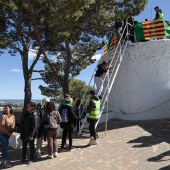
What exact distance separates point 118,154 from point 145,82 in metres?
5.43

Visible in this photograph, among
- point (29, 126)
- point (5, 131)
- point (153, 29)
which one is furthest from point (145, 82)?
point (5, 131)

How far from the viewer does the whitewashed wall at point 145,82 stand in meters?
11.0

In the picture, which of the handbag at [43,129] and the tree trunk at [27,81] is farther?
the tree trunk at [27,81]

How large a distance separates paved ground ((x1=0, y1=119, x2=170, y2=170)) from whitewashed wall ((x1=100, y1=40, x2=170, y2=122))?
6.23 feet

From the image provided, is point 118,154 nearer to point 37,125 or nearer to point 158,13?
point 37,125

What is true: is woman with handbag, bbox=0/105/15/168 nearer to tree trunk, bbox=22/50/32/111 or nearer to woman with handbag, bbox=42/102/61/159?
woman with handbag, bbox=42/102/61/159

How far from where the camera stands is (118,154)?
6496 millimetres

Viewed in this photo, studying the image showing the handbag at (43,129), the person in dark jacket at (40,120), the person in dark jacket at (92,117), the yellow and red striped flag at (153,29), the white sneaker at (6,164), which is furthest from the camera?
the yellow and red striped flag at (153,29)

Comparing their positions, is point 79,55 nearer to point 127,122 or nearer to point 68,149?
point 127,122

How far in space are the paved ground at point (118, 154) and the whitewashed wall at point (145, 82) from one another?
1.90 m

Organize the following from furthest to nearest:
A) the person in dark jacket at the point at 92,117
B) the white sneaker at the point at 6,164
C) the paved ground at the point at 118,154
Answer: the person in dark jacket at the point at 92,117
the white sneaker at the point at 6,164
the paved ground at the point at 118,154

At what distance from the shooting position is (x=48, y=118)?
6.39 meters

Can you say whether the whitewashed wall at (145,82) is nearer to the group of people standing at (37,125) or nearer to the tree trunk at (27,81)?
the group of people standing at (37,125)

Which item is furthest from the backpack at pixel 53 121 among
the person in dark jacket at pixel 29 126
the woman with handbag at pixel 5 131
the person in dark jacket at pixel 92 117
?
the person in dark jacket at pixel 92 117
